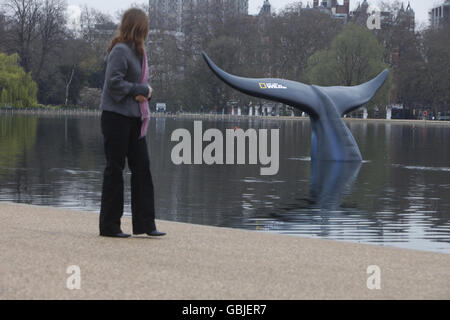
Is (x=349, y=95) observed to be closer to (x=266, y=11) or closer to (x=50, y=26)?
(x=50, y=26)

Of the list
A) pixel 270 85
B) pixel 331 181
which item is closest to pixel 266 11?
pixel 270 85

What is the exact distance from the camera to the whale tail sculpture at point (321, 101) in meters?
21.8

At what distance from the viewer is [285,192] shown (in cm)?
1639

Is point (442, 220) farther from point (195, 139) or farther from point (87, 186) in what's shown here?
point (195, 139)

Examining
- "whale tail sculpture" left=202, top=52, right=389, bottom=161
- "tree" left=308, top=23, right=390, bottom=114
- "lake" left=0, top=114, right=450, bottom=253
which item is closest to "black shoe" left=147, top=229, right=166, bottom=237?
"lake" left=0, top=114, right=450, bottom=253

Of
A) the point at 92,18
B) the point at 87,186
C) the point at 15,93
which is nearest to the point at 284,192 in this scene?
the point at 87,186

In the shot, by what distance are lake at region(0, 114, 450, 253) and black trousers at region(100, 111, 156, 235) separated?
11.4 feet

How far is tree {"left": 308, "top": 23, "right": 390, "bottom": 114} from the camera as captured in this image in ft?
239

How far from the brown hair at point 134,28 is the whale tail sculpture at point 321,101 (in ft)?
44.6

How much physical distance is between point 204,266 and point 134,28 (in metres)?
2.33
